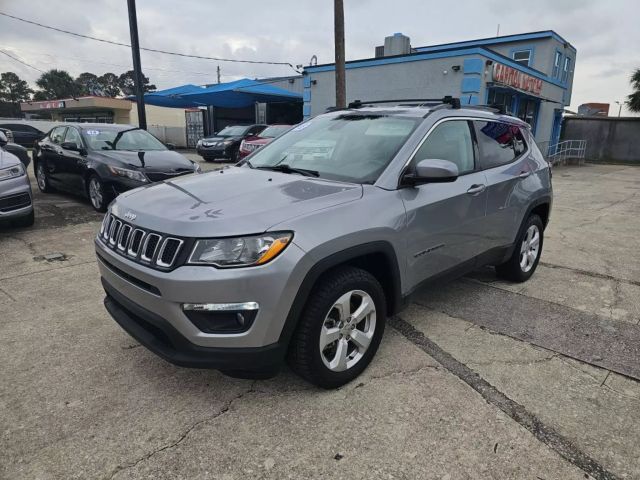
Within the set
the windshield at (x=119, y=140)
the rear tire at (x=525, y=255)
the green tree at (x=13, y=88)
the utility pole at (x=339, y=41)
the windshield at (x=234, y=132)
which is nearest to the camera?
the rear tire at (x=525, y=255)

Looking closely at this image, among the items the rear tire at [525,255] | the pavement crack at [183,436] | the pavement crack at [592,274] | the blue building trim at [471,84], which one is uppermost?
the blue building trim at [471,84]

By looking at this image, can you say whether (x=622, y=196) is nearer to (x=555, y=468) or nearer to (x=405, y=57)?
(x=405, y=57)

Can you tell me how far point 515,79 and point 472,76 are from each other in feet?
9.83

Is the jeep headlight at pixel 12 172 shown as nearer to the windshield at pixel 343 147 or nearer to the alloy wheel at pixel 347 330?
the windshield at pixel 343 147

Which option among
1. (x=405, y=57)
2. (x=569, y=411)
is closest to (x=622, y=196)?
(x=405, y=57)

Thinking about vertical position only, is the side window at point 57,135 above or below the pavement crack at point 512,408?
above

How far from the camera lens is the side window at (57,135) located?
8.61 meters

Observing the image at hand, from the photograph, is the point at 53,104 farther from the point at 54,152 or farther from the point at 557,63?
the point at 557,63

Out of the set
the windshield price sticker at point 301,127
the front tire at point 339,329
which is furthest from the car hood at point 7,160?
the front tire at point 339,329

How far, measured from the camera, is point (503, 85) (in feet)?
50.2

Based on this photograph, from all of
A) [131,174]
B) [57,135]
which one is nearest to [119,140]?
[131,174]

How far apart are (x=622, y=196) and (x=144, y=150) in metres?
11.4

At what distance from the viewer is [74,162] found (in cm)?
786

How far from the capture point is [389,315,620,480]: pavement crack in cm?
219
